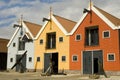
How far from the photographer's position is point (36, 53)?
148 ft

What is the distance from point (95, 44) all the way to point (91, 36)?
153cm

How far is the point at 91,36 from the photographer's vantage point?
3841 cm

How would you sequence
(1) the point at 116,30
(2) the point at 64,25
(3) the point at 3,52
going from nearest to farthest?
1. (1) the point at 116,30
2. (2) the point at 64,25
3. (3) the point at 3,52

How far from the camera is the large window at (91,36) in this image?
124ft

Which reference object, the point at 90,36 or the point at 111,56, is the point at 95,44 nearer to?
the point at 90,36

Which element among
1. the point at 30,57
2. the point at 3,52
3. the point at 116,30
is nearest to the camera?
the point at 116,30

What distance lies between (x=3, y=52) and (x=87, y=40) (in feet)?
76.1

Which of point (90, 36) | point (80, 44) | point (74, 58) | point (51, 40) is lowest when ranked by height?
point (74, 58)

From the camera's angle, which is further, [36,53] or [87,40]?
[36,53]

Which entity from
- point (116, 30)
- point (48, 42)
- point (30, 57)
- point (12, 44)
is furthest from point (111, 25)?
point (12, 44)

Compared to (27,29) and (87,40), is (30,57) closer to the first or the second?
(27,29)

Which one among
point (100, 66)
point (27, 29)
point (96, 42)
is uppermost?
point (27, 29)

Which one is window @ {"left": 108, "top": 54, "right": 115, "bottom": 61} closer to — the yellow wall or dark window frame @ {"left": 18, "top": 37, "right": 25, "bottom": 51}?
the yellow wall

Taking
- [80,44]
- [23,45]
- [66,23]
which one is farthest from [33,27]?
[80,44]
